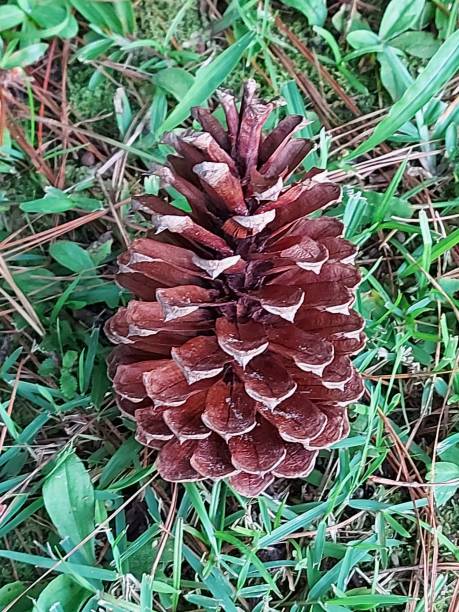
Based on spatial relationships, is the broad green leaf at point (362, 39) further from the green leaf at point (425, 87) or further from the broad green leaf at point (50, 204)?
the broad green leaf at point (50, 204)

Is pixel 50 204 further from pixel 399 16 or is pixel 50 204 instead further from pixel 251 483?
pixel 399 16

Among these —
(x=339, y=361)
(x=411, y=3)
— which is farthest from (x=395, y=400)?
(x=411, y=3)

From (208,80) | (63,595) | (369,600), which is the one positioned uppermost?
(208,80)

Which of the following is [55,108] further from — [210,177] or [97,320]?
[210,177]

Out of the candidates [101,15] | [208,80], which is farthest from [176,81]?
[101,15]

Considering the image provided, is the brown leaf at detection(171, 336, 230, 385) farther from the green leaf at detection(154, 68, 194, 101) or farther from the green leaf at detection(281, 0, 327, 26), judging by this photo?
the green leaf at detection(281, 0, 327, 26)

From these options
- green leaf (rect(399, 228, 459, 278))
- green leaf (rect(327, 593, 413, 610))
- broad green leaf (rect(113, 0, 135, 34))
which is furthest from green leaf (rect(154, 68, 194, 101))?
green leaf (rect(327, 593, 413, 610))
